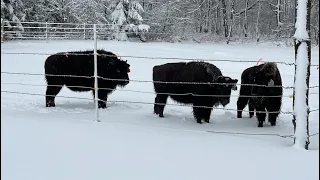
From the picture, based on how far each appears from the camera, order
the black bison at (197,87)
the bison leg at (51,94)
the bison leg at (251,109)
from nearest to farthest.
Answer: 1. the black bison at (197,87)
2. the bison leg at (251,109)
3. the bison leg at (51,94)

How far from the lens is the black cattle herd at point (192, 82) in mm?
6746

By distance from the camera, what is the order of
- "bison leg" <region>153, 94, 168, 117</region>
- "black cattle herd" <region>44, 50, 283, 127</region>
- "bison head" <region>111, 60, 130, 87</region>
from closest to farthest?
1. "black cattle herd" <region>44, 50, 283, 127</region>
2. "bison leg" <region>153, 94, 168, 117</region>
3. "bison head" <region>111, 60, 130, 87</region>

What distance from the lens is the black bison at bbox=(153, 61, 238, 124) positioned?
688 cm

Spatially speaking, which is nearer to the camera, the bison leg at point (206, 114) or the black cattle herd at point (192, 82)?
the black cattle herd at point (192, 82)

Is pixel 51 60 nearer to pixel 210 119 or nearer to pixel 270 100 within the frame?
pixel 210 119

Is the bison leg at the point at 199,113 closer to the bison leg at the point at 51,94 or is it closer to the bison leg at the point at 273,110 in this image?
the bison leg at the point at 273,110

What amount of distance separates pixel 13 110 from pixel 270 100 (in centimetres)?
449

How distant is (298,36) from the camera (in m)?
4.75


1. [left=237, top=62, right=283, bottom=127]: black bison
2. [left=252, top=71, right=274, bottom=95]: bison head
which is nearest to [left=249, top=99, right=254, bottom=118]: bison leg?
[left=237, top=62, right=283, bottom=127]: black bison

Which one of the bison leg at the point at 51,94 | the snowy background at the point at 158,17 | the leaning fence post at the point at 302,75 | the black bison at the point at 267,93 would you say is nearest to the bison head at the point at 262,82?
the black bison at the point at 267,93

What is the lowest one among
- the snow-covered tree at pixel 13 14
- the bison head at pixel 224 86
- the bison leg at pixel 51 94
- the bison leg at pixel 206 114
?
the bison leg at pixel 206 114

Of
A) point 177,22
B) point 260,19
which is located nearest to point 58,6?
point 177,22

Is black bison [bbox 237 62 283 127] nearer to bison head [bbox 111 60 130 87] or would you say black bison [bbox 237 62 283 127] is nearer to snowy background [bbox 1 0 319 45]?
bison head [bbox 111 60 130 87]

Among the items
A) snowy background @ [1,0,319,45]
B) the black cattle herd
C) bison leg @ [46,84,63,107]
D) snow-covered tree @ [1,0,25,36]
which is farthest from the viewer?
snowy background @ [1,0,319,45]
